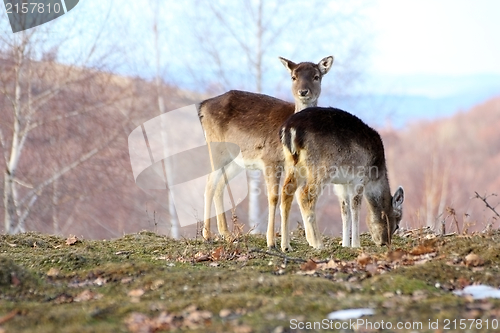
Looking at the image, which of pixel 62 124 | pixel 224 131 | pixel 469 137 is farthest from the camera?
pixel 469 137

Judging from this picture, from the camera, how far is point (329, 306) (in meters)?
5.16

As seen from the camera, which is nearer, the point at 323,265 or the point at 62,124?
the point at 323,265

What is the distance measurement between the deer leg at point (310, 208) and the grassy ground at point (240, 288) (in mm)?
465

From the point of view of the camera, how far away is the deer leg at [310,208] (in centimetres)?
877

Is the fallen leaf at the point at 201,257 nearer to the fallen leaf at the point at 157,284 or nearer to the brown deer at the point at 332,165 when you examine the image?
the brown deer at the point at 332,165

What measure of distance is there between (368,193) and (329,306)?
4606 mm

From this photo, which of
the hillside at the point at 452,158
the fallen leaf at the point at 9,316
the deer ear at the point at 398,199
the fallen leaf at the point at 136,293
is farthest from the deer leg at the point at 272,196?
the hillside at the point at 452,158

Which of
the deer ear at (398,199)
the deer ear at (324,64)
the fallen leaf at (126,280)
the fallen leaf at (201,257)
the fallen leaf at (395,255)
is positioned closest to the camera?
the fallen leaf at (126,280)

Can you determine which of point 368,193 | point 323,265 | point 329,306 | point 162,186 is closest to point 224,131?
point 368,193

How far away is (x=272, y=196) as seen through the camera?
9.66 m

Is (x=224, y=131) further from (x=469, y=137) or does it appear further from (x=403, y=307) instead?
(x=469, y=137)

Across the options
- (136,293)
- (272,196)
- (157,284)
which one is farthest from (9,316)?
(272,196)

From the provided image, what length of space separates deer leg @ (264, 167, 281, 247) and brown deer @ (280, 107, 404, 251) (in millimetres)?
245

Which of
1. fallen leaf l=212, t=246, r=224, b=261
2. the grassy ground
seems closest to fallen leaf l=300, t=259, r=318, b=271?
the grassy ground
